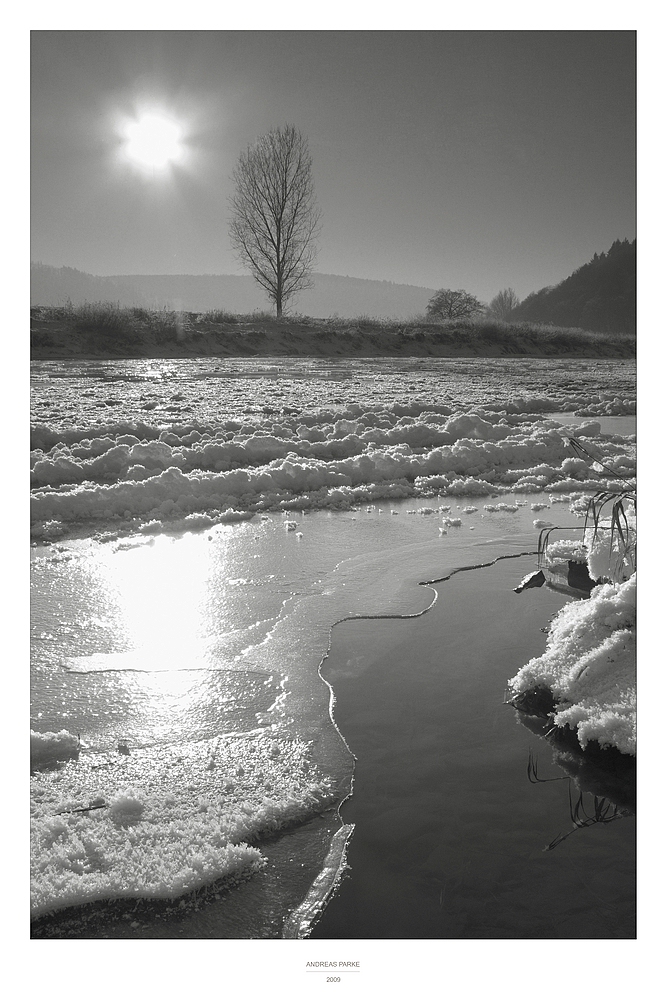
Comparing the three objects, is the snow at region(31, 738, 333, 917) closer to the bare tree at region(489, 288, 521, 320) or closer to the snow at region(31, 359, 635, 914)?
the snow at region(31, 359, 635, 914)

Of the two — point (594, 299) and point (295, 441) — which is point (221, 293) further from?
point (594, 299)

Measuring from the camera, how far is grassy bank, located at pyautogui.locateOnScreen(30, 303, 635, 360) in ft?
12.3

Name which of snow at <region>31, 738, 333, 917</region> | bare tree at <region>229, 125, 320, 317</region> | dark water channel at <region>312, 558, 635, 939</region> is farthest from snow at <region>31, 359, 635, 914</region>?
bare tree at <region>229, 125, 320, 317</region>

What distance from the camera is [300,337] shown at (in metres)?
4.26

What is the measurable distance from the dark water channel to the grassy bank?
2.55m

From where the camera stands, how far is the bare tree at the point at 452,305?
3488 mm

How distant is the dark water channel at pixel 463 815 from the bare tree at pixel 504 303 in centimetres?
233

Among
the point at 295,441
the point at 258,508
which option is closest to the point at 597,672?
the point at 258,508

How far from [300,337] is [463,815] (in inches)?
138

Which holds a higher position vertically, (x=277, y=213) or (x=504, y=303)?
(x=277, y=213)

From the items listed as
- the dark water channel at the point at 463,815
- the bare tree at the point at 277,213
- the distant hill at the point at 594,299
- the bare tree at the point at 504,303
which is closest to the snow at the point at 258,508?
the dark water channel at the point at 463,815
